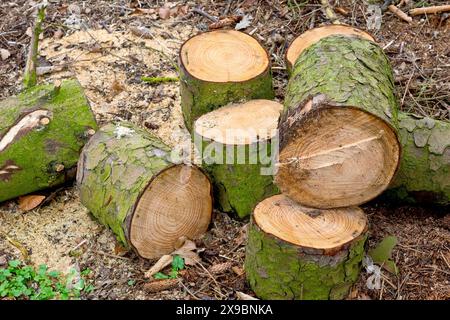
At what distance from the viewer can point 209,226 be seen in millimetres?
3303

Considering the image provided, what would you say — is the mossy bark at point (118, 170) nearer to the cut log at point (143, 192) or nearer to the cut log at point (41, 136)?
the cut log at point (143, 192)

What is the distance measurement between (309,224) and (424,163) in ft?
2.76

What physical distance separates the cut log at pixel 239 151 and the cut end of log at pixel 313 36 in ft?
1.66

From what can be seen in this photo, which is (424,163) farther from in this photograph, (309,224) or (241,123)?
(241,123)

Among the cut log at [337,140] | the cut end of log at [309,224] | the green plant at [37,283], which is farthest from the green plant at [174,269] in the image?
the cut log at [337,140]

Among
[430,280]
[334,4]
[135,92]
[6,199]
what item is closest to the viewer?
[430,280]

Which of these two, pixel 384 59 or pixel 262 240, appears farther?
pixel 384 59

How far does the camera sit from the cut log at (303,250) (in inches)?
104

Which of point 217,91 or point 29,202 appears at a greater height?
point 217,91

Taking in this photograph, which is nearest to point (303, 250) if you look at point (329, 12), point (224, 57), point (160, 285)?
point (160, 285)

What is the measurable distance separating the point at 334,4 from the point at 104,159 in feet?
8.30

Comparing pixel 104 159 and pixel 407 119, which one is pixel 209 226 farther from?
pixel 407 119

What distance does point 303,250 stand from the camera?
2.61 meters
